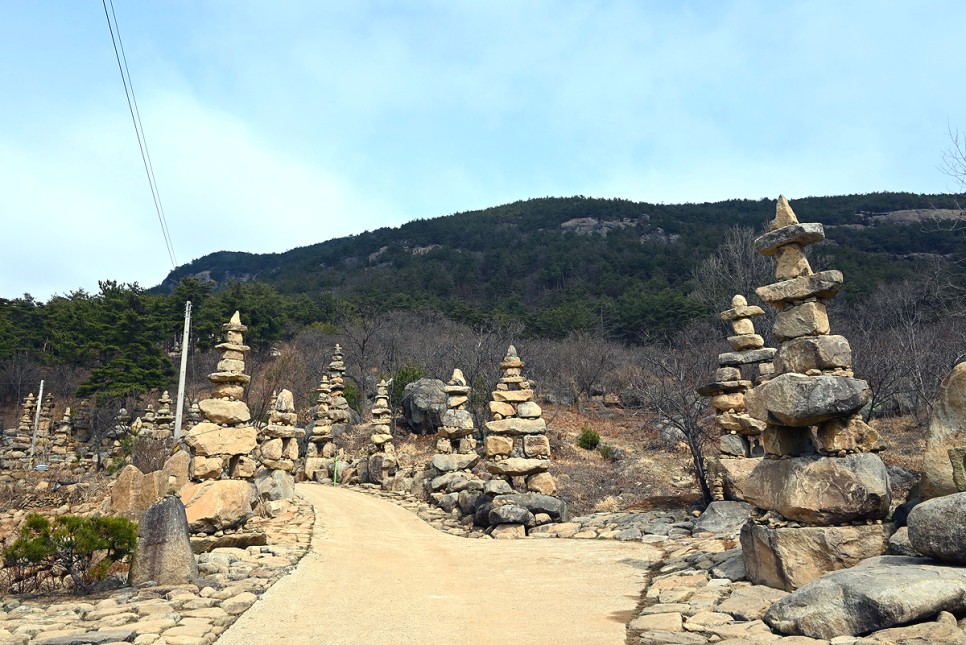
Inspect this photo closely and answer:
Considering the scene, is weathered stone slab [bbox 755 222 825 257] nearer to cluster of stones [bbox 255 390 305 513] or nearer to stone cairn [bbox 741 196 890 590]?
stone cairn [bbox 741 196 890 590]

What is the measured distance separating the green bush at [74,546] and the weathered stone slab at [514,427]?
7.80 metres

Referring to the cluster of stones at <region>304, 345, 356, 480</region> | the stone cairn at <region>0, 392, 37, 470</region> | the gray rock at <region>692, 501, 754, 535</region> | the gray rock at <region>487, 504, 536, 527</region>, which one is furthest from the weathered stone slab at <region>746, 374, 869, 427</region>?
the stone cairn at <region>0, 392, 37, 470</region>

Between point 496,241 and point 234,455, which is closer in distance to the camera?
point 234,455

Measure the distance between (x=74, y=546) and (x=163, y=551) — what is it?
3.39 ft

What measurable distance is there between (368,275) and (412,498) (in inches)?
2796

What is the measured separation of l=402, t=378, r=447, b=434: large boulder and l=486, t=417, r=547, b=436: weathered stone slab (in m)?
14.0

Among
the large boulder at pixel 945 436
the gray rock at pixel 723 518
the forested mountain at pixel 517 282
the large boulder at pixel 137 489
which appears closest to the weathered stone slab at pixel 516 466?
the gray rock at pixel 723 518

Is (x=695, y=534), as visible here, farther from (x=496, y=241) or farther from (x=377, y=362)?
(x=496, y=241)

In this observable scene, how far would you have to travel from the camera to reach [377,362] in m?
43.6

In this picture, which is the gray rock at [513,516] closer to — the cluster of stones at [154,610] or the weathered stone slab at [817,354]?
the cluster of stones at [154,610]

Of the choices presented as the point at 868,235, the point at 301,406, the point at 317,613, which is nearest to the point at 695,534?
the point at 317,613

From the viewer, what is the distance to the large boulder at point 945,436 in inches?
221

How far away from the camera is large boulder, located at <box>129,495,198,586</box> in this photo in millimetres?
7043

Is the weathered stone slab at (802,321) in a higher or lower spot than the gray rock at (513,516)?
higher
